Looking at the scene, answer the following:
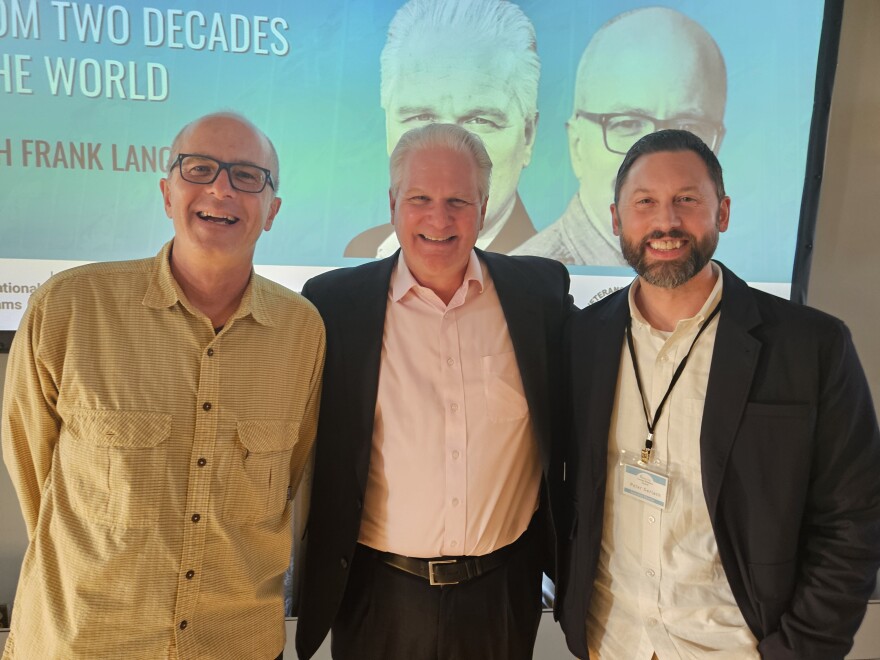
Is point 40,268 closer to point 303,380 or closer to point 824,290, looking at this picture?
point 303,380

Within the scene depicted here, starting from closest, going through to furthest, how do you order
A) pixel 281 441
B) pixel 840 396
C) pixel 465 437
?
pixel 840 396, pixel 281 441, pixel 465 437

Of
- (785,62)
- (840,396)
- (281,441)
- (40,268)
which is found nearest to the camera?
(840,396)

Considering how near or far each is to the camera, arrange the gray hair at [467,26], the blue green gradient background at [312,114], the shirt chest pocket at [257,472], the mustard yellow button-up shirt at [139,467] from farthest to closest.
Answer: the gray hair at [467,26] < the blue green gradient background at [312,114] < the shirt chest pocket at [257,472] < the mustard yellow button-up shirt at [139,467]

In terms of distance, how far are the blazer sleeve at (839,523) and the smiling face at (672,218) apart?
0.37m

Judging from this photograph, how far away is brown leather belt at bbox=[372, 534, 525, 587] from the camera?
160 centimetres

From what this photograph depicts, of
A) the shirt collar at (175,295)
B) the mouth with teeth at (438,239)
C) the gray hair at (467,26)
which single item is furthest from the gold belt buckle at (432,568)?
the gray hair at (467,26)

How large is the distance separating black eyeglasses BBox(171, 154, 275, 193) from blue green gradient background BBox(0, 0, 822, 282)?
3.39ft

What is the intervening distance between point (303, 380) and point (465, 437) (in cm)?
49

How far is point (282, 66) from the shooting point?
94.5 inches

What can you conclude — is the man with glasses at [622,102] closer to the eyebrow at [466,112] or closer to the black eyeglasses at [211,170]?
the eyebrow at [466,112]

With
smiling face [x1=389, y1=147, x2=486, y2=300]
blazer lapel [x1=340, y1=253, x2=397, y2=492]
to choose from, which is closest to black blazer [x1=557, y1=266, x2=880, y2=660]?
smiling face [x1=389, y1=147, x2=486, y2=300]

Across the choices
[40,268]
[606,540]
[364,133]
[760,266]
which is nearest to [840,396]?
[606,540]

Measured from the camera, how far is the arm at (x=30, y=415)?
132cm

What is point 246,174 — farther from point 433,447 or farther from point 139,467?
point 433,447
